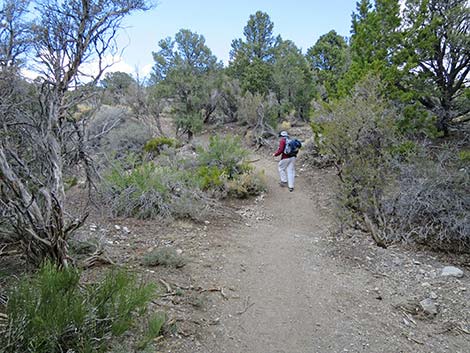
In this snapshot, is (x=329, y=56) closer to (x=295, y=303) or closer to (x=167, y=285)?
(x=295, y=303)

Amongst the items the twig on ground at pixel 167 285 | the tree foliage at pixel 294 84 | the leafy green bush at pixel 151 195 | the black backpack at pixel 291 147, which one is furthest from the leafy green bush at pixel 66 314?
the tree foliage at pixel 294 84

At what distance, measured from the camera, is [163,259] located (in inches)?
187

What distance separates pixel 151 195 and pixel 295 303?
391 centimetres

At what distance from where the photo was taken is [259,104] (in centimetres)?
1638

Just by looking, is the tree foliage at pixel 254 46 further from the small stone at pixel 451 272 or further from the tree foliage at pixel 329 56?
the small stone at pixel 451 272

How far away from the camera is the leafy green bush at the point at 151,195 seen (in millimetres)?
6898

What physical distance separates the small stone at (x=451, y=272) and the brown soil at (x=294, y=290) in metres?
0.08

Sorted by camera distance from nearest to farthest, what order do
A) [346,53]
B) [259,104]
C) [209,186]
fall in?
[209,186] < [346,53] < [259,104]

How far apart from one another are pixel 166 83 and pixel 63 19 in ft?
46.1

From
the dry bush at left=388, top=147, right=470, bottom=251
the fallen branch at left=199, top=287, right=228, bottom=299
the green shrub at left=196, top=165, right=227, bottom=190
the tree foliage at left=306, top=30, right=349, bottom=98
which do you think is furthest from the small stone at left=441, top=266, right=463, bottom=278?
the tree foliage at left=306, top=30, right=349, bottom=98

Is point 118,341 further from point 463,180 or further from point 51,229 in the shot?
point 463,180

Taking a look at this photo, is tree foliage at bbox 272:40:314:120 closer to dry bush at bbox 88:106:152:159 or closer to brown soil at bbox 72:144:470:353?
dry bush at bbox 88:106:152:159

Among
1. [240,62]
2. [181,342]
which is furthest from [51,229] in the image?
[240,62]

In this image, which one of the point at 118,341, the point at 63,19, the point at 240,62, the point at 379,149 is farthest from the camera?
the point at 240,62
